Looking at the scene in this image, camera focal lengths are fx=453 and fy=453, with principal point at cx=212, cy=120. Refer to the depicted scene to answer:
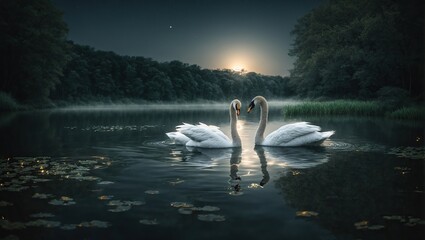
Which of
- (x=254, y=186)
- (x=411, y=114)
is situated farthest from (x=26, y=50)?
(x=254, y=186)

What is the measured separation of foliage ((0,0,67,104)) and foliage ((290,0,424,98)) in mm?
31982

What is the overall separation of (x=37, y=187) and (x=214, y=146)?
683cm

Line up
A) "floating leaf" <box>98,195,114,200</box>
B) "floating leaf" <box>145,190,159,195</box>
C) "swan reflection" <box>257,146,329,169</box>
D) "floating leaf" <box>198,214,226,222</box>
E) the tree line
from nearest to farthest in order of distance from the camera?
"floating leaf" <box>198,214,226,222</box>
"floating leaf" <box>98,195,114,200</box>
"floating leaf" <box>145,190,159,195</box>
"swan reflection" <box>257,146,329,169</box>
the tree line

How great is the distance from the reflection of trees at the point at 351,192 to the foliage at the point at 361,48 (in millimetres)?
32165

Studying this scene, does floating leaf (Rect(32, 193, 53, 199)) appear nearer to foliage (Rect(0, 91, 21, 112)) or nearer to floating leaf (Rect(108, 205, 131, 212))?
floating leaf (Rect(108, 205, 131, 212))

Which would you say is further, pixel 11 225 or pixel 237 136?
pixel 237 136

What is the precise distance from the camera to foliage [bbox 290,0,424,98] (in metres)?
40.2

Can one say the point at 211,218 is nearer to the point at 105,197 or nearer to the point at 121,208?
the point at 121,208

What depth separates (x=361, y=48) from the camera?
172 feet

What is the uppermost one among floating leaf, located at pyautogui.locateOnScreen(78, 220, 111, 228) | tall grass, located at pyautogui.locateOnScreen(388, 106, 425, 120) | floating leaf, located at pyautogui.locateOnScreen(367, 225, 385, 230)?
tall grass, located at pyautogui.locateOnScreen(388, 106, 425, 120)

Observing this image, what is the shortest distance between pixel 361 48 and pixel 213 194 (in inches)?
1927

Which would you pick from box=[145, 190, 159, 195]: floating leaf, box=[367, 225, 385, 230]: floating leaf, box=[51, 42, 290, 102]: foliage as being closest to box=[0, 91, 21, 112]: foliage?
Answer: box=[51, 42, 290, 102]: foliage

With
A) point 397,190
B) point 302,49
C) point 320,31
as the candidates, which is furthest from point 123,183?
point 302,49

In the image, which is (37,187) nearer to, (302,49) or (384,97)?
(384,97)
